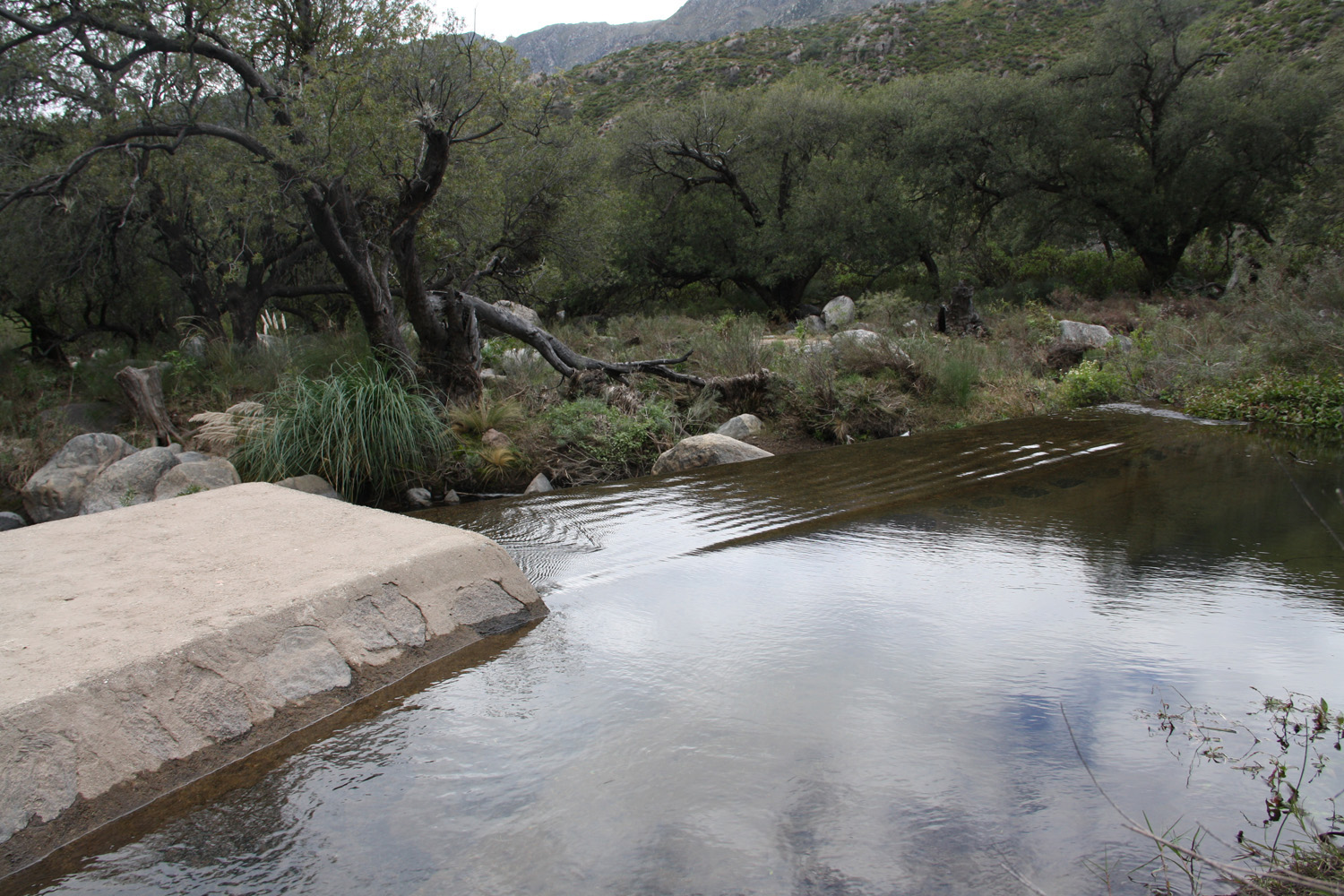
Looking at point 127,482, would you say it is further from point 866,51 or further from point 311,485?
point 866,51

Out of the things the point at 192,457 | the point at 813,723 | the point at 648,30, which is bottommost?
the point at 813,723

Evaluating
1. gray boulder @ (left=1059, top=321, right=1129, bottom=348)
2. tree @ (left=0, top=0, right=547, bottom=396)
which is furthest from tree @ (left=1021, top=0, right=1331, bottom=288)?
tree @ (left=0, top=0, right=547, bottom=396)

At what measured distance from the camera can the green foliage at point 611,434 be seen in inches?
311

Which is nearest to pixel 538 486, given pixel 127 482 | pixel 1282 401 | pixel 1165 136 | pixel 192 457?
pixel 192 457

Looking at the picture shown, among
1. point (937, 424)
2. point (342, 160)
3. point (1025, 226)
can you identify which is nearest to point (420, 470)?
point (342, 160)

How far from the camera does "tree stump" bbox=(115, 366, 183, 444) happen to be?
9.00 m

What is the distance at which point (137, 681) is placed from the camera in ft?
7.54

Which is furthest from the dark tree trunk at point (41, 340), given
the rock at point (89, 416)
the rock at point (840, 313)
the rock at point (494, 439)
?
the rock at point (840, 313)

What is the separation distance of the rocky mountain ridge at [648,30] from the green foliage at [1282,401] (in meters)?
93.6

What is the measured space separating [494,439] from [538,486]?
2.67ft

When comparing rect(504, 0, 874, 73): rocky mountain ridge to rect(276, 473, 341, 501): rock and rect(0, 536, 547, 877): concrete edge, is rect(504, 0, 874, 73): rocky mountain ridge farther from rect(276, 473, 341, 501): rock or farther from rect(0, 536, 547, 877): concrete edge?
rect(0, 536, 547, 877): concrete edge

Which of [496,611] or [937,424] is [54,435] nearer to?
[496,611]

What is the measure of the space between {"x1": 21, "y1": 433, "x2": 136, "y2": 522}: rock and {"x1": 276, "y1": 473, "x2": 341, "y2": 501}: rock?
2232mm

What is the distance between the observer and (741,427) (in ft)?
28.8
